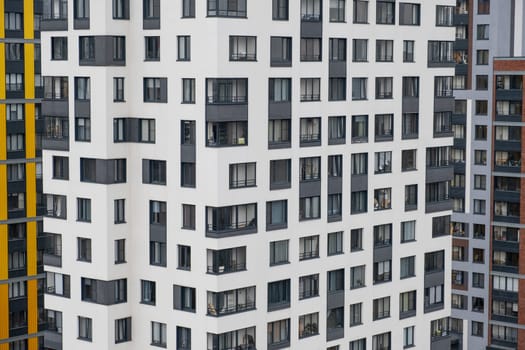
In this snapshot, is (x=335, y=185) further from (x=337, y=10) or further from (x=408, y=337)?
(x=408, y=337)

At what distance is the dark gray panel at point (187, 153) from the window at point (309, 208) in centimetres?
816

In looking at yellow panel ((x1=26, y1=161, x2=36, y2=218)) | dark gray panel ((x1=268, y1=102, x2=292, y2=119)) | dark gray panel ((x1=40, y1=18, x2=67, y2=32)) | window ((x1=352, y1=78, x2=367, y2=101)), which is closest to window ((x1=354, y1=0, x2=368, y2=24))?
window ((x1=352, y1=78, x2=367, y2=101))

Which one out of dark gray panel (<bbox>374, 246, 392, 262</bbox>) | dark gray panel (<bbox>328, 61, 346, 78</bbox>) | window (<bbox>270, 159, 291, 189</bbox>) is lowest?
dark gray panel (<bbox>374, 246, 392, 262</bbox>)

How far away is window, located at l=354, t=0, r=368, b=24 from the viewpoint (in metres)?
81.8

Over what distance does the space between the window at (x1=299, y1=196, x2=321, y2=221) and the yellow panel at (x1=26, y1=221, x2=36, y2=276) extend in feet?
115

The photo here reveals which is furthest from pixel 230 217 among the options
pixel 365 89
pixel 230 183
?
pixel 365 89

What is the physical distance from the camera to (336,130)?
8125 cm

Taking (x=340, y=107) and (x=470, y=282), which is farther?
(x=470, y=282)

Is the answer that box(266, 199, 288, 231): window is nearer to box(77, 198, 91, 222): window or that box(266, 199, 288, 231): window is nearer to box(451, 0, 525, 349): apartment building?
box(77, 198, 91, 222): window

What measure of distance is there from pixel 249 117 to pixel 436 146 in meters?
18.0

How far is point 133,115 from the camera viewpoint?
255 feet

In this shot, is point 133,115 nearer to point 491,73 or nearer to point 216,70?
point 216,70

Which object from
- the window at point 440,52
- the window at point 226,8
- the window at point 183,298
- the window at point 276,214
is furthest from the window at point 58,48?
the window at point 440,52

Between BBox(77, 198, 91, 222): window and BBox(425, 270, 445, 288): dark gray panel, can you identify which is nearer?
BBox(77, 198, 91, 222): window
